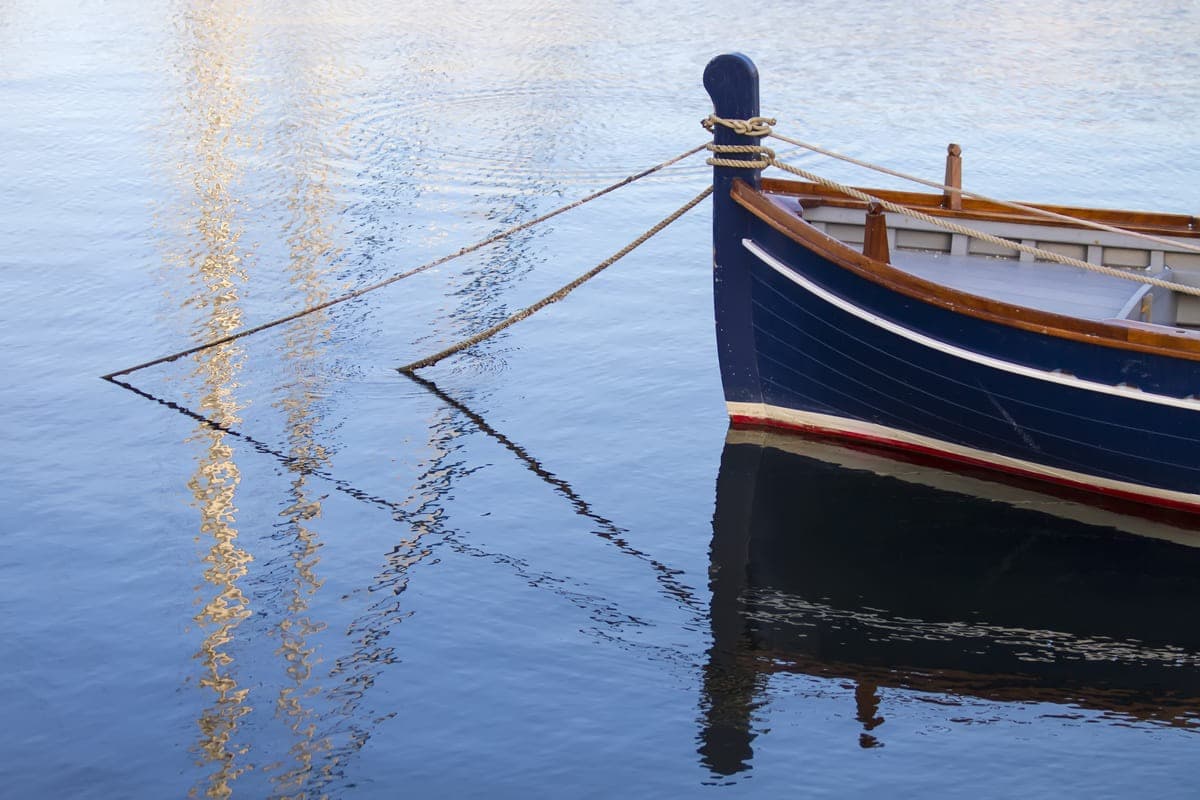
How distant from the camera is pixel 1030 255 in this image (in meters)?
10.3

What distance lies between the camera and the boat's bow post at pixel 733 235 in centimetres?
906

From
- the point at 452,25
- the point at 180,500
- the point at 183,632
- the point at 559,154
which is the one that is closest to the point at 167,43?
the point at 452,25

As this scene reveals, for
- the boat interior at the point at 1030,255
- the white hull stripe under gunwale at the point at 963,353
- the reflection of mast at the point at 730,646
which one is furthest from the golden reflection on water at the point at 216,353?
the boat interior at the point at 1030,255

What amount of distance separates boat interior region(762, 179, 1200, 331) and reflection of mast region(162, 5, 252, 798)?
3970mm

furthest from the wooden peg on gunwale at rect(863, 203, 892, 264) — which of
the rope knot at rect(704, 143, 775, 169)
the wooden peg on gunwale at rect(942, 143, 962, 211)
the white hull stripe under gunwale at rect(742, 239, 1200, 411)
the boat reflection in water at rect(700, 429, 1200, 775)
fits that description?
the wooden peg on gunwale at rect(942, 143, 962, 211)

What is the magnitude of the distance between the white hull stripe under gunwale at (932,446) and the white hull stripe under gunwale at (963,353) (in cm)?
76

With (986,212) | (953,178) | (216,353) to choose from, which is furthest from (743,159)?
(216,353)

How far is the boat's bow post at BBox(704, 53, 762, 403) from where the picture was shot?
9.06 m

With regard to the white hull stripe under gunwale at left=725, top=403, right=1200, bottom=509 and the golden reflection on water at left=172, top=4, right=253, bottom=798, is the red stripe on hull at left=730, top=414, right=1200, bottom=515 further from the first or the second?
the golden reflection on water at left=172, top=4, right=253, bottom=798

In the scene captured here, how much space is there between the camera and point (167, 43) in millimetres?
25688

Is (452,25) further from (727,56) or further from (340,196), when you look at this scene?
(727,56)

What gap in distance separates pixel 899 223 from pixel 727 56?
7.11 ft

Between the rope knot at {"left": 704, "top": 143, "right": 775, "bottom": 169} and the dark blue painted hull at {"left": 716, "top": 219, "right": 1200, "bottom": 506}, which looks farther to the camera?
the rope knot at {"left": 704, "top": 143, "right": 775, "bottom": 169}

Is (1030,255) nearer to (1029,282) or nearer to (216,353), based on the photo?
(1029,282)
